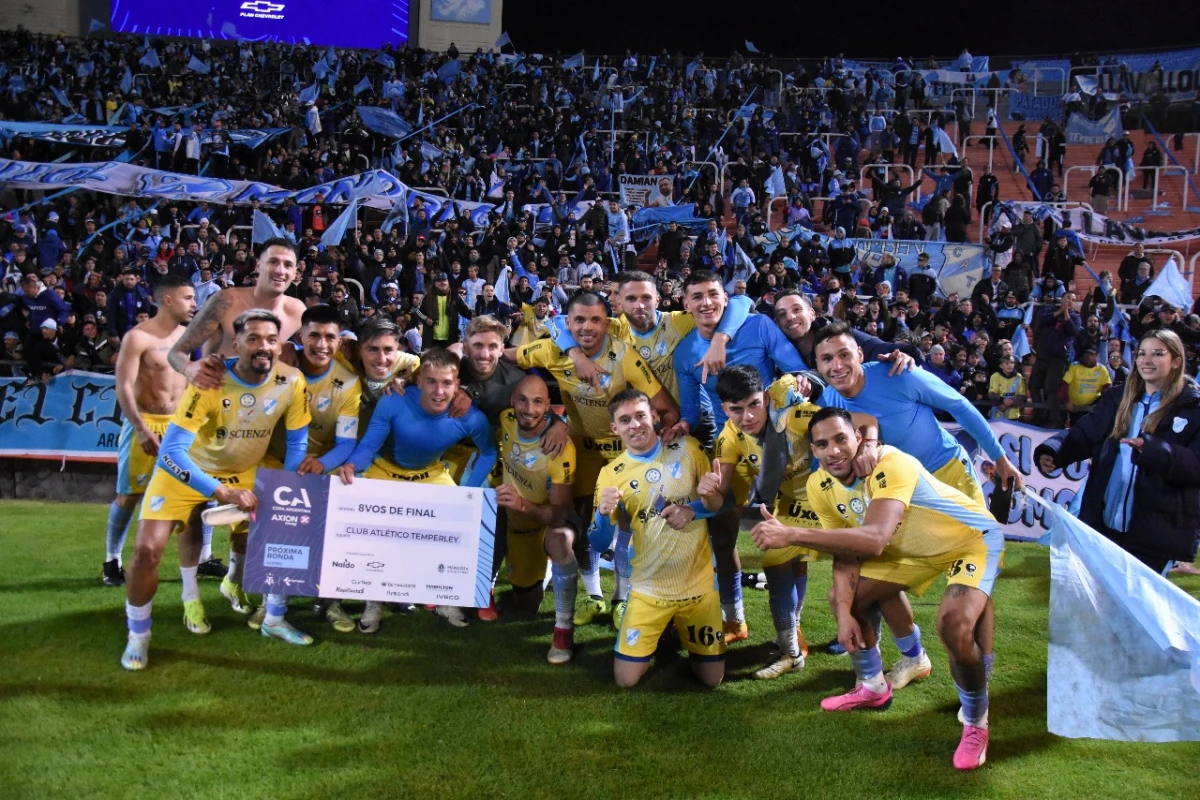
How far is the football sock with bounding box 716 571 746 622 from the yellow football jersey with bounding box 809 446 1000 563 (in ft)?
5.02

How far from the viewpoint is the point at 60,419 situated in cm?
1096

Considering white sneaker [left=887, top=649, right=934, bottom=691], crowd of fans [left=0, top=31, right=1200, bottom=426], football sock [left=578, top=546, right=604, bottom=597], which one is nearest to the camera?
white sneaker [left=887, top=649, right=934, bottom=691]

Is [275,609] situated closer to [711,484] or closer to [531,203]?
[711,484]

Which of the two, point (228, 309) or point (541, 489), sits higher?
point (228, 309)

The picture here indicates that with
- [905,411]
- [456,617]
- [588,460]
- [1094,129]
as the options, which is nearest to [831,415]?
[905,411]

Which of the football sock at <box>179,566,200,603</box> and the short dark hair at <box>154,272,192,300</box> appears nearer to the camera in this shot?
the football sock at <box>179,566,200,603</box>

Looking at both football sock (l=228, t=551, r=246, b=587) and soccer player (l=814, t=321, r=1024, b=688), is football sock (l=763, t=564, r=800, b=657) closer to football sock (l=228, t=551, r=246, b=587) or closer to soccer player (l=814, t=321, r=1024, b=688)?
soccer player (l=814, t=321, r=1024, b=688)

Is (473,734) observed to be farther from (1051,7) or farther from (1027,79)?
(1051,7)

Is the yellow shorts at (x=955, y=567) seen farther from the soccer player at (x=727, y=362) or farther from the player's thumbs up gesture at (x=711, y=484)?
the soccer player at (x=727, y=362)

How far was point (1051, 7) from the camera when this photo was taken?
38.5m

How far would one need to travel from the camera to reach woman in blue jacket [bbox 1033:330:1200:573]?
525 centimetres

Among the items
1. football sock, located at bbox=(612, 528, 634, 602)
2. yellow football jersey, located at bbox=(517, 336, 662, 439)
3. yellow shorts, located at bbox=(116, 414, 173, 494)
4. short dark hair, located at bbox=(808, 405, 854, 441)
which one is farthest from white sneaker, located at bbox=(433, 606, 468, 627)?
short dark hair, located at bbox=(808, 405, 854, 441)

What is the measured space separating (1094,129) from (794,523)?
24.3m

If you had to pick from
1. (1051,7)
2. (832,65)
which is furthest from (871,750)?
(1051,7)
